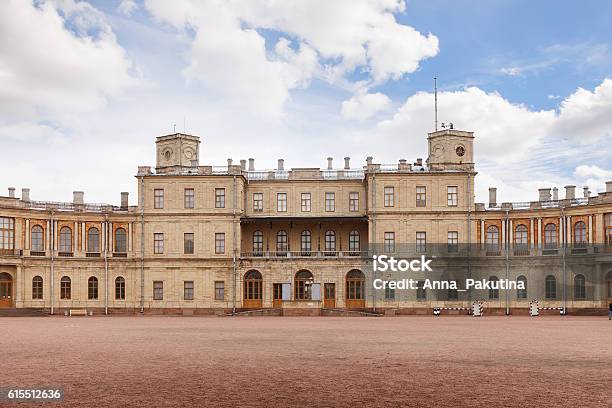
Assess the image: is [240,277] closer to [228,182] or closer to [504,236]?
[228,182]

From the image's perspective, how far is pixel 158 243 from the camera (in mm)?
63719

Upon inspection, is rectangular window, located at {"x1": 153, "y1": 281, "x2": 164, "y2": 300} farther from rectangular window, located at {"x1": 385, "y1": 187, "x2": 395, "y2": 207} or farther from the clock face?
the clock face

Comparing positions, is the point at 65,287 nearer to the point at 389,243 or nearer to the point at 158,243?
the point at 158,243

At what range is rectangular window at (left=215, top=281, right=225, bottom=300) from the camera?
62906 mm

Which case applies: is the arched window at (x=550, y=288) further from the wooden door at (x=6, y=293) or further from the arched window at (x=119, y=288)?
the wooden door at (x=6, y=293)

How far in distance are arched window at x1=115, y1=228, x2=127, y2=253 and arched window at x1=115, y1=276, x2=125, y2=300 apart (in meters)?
2.45

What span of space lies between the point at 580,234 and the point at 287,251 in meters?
24.6

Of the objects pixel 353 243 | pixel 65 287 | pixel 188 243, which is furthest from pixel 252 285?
pixel 65 287

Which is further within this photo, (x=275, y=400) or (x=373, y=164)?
(x=373, y=164)

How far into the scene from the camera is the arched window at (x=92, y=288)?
6309cm

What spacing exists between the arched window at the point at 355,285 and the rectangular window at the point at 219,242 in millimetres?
11079

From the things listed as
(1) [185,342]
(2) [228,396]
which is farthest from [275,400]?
(1) [185,342]

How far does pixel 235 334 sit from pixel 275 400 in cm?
1780

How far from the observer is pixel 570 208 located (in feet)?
195
